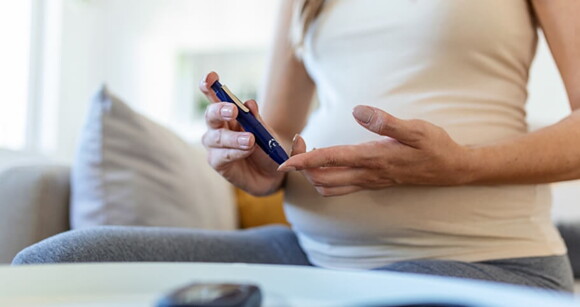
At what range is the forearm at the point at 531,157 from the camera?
0.59 meters

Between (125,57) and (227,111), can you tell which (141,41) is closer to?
(125,57)

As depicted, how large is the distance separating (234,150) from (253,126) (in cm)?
8

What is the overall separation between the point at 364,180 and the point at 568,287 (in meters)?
0.29

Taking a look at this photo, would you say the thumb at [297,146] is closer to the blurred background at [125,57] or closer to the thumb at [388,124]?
the thumb at [388,124]

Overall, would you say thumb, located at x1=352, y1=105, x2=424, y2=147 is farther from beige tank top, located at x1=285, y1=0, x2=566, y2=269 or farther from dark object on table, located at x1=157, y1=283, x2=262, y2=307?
dark object on table, located at x1=157, y1=283, x2=262, y2=307

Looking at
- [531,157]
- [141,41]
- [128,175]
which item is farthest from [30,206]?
[141,41]

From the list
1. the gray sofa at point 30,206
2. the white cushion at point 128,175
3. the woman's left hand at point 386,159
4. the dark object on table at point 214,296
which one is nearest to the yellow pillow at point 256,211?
the white cushion at point 128,175

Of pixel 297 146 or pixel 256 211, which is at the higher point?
pixel 297 146

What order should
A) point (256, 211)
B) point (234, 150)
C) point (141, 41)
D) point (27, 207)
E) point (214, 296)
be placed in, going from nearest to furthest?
point (214, 296) → point (234, 150) → point (27, 207) → point (256, 211) → point (141, 41)

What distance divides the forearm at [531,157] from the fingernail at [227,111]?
0.25 m

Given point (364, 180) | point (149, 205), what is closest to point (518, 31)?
point (364, 180)

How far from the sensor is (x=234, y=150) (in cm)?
62

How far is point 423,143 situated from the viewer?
536 mm

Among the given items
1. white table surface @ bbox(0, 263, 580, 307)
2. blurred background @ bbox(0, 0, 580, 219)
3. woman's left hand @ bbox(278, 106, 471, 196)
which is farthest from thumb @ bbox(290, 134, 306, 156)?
blurred background @ bbox(0, 0, 580, 219)
